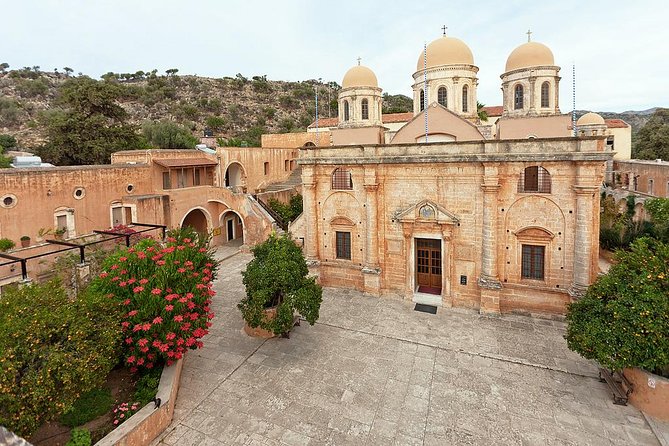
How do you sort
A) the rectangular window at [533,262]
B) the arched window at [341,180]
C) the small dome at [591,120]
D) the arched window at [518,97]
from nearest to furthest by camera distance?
1. the rectangular window at [533,262]
2. the arched window at [341,180]
3. the arched window at [518,97]
4. the small dome at [591,120]

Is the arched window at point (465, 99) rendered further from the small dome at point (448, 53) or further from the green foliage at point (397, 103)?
the green foliage at point (397, 103)

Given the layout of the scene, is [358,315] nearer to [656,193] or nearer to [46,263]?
[46,263]

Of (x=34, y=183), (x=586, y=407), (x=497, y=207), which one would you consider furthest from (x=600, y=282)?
(x=34, y=183)

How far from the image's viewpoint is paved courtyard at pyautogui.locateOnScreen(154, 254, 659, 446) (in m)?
8.26

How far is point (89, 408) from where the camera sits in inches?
320

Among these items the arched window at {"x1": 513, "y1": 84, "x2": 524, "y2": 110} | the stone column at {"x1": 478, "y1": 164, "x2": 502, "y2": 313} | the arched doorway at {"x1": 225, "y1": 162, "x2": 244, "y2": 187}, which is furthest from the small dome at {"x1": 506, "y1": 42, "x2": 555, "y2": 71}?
the arched doorway at {"x1": 225, "y1": 162, "x2": 244, "y2": 187}

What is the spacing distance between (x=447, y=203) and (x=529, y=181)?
305cm

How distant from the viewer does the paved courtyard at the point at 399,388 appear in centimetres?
826

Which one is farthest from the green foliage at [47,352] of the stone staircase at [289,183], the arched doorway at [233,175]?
the arched doorway at [233,175]

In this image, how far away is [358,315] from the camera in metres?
14.3

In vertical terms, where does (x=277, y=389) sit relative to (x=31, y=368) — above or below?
below

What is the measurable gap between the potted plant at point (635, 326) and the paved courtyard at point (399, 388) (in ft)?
2.69

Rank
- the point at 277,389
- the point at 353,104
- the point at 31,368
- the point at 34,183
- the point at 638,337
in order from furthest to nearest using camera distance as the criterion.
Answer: the point at 353,104, the point at 34,183, the point at 277,389, the point at 638,337, the point at 31,368

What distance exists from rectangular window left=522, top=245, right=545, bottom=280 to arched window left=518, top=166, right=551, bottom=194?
2.14 metres
